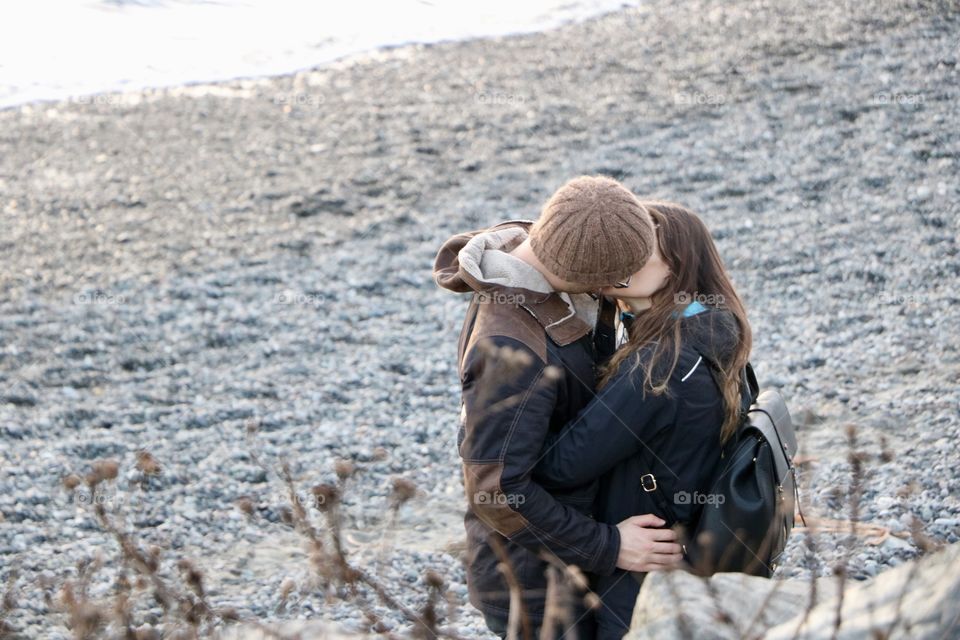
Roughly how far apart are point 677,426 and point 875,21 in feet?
39.6

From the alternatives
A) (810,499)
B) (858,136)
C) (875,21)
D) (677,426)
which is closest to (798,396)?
(810,499)

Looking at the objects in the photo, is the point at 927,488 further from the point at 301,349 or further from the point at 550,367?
the point at 301,349

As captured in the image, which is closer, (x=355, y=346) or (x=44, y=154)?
(x=355, y=346)

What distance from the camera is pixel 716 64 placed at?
1306cm

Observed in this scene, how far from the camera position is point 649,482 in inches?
112

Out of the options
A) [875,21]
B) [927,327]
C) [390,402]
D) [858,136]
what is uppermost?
[875,21]
